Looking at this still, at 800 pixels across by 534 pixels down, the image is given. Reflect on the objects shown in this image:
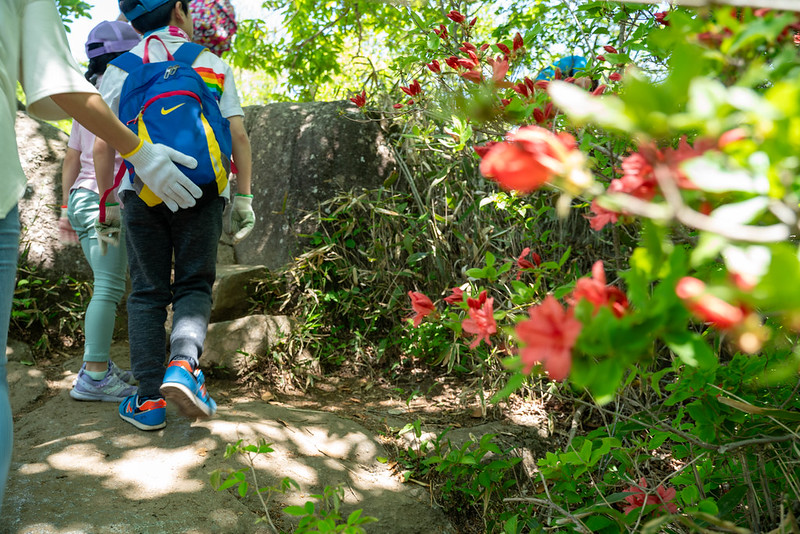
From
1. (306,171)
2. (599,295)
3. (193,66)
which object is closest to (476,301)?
(599,295)

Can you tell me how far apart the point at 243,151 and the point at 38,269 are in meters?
2.24

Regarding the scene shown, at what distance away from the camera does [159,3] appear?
2.36 m

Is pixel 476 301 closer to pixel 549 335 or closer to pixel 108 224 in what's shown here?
pixel 549 335

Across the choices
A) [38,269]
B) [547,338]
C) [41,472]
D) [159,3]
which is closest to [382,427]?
[41,472]

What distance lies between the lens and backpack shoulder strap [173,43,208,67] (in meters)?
2.33

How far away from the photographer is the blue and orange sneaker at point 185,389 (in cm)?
204

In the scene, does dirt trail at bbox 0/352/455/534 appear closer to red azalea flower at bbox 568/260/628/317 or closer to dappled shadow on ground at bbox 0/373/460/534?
dappled shadow on ground at bbox 0/373/460/534

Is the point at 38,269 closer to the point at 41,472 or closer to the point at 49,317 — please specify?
the point at 49,317

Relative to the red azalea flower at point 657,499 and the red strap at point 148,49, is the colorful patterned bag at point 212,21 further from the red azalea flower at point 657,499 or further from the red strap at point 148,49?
the red azalea flower at point 657,499

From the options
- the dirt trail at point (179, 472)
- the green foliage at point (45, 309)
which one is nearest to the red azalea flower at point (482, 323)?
the dirt trail at point (179, 472)

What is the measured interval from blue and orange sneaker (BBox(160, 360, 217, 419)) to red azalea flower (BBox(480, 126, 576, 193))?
1.72 meters

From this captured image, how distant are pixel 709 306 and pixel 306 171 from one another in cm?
412

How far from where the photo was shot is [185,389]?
204 centimetres

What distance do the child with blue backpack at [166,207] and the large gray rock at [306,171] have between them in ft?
6.34
